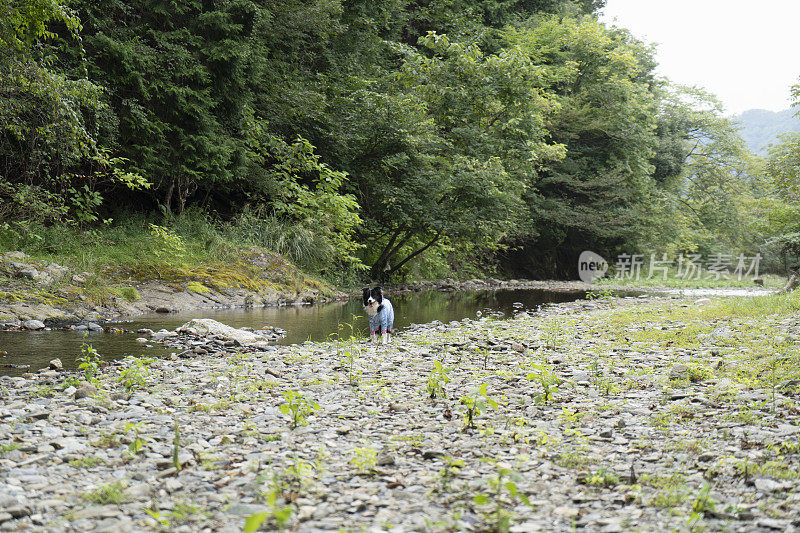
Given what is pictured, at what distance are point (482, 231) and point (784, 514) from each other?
53.8 feet

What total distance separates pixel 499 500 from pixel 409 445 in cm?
101

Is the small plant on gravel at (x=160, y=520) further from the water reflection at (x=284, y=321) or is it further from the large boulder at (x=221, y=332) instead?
the large boulder at (x=221, y=332)

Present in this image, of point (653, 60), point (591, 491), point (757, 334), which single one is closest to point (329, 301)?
point (757, 334)

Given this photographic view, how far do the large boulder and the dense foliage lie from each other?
3.99 meters

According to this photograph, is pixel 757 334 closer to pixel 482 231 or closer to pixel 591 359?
pixel 591 359

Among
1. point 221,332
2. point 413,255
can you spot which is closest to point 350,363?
point 221,332

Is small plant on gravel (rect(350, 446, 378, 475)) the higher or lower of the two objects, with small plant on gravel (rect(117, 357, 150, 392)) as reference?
higher

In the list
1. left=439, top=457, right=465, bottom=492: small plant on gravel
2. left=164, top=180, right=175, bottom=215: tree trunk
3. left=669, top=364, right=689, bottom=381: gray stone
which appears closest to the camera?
left=439, top=457, right=465, bottom=492: small plant on gravel

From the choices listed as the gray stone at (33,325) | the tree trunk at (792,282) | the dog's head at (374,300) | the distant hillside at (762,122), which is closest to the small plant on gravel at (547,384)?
the dog's head at (374,300)

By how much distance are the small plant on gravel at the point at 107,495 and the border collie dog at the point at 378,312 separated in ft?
17.3

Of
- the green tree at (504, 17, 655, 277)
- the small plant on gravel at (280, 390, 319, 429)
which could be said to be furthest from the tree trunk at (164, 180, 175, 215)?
the green tree at (504, 17, 655, 277)

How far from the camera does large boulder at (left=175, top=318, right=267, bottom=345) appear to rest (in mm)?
7816

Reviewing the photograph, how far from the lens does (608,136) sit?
27188 millimetres

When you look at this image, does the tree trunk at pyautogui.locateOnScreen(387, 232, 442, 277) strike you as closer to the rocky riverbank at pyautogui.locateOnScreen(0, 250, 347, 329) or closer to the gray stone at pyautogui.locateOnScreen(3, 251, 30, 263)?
the rocky riverbank at pyautogui.locateOnScreen(0, 250, 347, 329)
